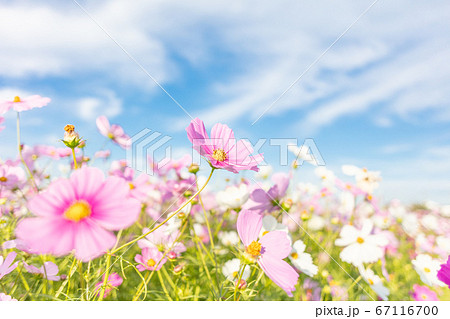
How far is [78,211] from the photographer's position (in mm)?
330

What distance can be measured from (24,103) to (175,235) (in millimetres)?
390

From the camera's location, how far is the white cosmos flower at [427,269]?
888 millimetres

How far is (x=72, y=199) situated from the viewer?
333 mm

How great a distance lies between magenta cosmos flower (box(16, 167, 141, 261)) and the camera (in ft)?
0.97

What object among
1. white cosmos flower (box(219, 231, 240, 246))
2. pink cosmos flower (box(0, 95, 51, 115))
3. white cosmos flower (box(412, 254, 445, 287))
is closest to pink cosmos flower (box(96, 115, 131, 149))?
pink cosmos flower (box(0, 95, 51, 115))

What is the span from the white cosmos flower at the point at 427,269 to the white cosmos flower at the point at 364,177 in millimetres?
227

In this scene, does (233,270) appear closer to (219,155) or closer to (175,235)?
(175,235)

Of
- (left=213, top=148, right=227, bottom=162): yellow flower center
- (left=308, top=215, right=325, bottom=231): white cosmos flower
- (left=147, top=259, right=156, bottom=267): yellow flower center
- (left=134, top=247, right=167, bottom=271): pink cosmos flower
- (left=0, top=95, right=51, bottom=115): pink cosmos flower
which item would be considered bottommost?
(left=147, top=259, right=156, bottom=267): yellow flower center

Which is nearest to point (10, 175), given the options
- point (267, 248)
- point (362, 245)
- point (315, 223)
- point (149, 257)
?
point (149, 257)

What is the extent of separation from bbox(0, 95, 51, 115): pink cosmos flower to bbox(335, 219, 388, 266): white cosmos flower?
735 millimetres

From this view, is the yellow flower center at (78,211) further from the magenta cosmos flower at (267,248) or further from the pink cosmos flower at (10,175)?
the pink cosmos flower at (10,175)

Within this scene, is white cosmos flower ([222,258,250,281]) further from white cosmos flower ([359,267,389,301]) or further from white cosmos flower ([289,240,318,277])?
white cosmos flower ([359,267,389,301])
